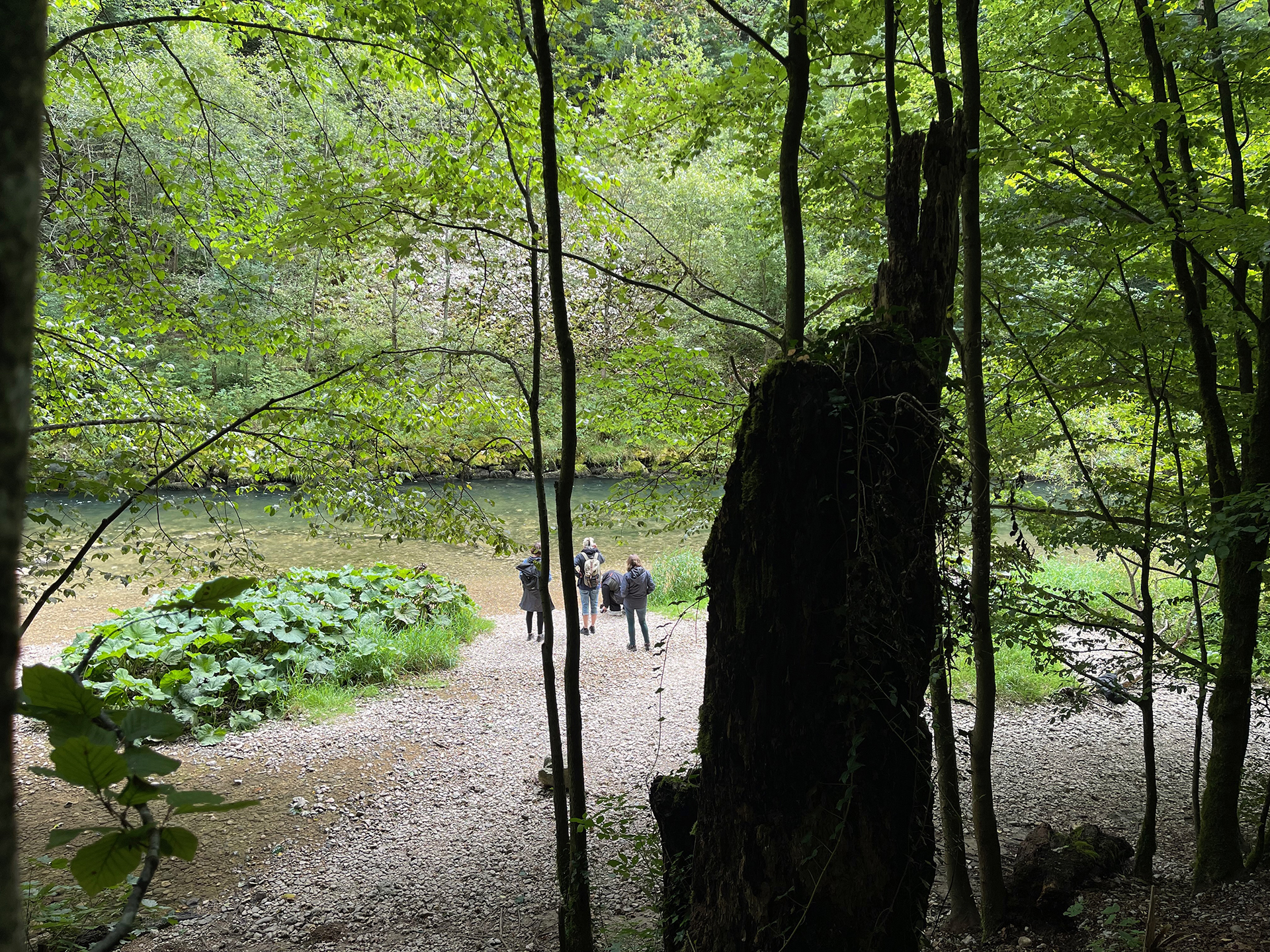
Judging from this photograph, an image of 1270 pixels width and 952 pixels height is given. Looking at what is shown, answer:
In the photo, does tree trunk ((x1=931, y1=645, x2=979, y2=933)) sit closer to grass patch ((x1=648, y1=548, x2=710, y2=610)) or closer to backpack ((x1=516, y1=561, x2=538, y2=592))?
backpack ((x1=516, y1=561, x2=538, y2=592))

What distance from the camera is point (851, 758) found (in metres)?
2.34

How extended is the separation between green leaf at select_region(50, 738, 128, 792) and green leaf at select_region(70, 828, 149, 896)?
7 centimetres

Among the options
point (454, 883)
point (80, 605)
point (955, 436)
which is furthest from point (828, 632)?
point (80, 605)

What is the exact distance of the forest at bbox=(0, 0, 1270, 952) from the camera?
2479 millimetres

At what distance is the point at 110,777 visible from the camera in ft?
2.07

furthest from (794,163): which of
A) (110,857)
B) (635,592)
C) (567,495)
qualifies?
(635,592)

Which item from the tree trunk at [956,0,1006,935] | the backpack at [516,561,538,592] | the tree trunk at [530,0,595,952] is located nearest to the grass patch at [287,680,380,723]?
the backpack at [516,561,538,592]

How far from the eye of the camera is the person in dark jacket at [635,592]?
1041 centimetres

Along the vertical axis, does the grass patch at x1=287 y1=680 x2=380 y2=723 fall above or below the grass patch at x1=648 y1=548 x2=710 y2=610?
below

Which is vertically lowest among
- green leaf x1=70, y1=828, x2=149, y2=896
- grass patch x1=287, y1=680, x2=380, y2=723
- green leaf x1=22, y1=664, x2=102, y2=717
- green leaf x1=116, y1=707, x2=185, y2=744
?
grass patch x1=287, y1=680, x2=380, y2=723

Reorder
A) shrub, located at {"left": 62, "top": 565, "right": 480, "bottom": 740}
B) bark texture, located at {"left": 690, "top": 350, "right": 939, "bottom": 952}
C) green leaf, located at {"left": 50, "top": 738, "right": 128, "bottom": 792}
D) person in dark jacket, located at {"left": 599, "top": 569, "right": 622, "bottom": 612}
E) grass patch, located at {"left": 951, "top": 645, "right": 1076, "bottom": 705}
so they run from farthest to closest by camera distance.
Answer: person in dark jacket, located at {"left": 599, "top": 569, "right": 622, "bottom": 612} → grass patch, located at {"left": 951, "top": 645, "right": 1076, "bottom": 705} → shrub, located at {"left": 62, "top": 565, "right": 480, "bottom": 740} → bark texture, located at {"left": 690, "top": 350, "right": 939, "bottom": 952} → green leaf, located at {"left": 50, "top": 738, "right": 128, "bottom": 792}

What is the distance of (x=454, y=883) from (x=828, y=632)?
4.27 meters

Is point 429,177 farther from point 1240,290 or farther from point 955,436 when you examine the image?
point 1240,290

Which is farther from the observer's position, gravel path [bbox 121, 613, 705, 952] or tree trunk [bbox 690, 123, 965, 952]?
gravel path [bbox 121, 613, 705, 952]
